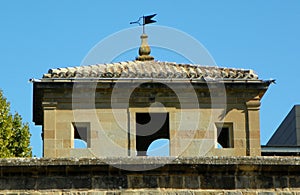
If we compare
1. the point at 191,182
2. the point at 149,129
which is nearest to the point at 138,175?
the point at 191,182

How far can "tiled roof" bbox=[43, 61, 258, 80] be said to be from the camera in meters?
25.5

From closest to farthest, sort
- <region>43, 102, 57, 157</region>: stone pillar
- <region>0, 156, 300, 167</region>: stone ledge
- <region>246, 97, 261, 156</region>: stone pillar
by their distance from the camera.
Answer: <region>0, 156, 300, 167</region>: stone ledge, <region>43, 102, 57, 157</region>: stone pillar, <region>246, 97, 261, 156</region>: stone pillar

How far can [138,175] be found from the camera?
675 inches

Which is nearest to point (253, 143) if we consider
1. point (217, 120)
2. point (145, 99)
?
point (217, 120)

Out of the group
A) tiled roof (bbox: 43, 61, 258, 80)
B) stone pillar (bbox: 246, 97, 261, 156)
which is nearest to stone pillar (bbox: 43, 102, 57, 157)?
tiled roof (bbox: 43, 61, 258, 80)

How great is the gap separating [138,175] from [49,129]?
8.08m

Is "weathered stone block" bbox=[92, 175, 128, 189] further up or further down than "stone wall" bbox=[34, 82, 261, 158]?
further down

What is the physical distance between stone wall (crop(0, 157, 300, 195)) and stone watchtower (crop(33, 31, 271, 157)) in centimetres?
722

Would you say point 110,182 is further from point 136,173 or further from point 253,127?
point 253,127

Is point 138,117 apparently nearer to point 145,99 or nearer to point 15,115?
point 145,99

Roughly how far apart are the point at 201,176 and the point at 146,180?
3.08 feet

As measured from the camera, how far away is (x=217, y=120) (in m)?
25.3

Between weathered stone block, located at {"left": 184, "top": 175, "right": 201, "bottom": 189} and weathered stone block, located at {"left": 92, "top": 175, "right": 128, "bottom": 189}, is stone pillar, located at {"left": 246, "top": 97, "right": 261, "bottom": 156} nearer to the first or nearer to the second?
weathered stone block, located at {"left": 184, "top": 175, "right": 201, "bottom": 189}

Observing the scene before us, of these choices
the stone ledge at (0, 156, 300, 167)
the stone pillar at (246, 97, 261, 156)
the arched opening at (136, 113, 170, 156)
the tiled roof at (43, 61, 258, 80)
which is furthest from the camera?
the tiled roof at (43, 61, 258, 80)
